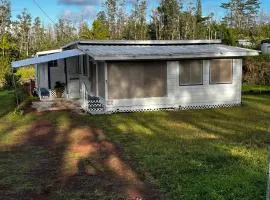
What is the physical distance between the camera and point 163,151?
10945mm

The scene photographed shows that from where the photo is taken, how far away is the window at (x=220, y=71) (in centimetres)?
1975

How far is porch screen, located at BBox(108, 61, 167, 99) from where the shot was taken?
1831 cm

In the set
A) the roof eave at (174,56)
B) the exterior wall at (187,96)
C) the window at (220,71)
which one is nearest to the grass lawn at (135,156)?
the exterior wall at (187,96)

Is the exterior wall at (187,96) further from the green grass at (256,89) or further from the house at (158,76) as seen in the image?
the green grass at (256,89)

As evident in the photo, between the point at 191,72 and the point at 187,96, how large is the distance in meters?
1.06

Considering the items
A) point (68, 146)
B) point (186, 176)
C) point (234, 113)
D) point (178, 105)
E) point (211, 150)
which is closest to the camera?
point (186, 176)

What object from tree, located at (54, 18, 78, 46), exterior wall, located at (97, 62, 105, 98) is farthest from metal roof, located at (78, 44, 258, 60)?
tree, located at (54, 18, 78, 46)

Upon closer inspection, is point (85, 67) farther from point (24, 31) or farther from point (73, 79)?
point (24, 31)

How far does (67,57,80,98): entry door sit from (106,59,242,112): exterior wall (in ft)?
16.7

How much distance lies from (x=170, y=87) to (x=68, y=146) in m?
7.91

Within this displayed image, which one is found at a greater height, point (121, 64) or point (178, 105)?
point (121, 64)

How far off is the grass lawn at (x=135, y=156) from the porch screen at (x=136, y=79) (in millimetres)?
1229

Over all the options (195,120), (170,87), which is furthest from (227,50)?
(195,120)

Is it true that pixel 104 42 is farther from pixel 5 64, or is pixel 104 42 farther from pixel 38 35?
pixel 38 35
